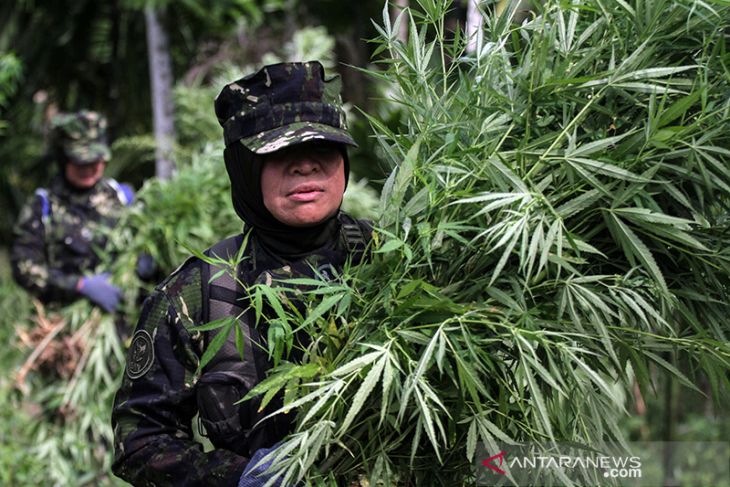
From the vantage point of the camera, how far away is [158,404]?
8.86 ft

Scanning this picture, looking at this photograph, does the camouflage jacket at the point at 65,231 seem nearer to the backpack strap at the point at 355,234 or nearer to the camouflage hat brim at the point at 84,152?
the camouflage hat brim at the point at 84,152

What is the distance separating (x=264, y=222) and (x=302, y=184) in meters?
0.16

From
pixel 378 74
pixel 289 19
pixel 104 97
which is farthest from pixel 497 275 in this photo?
pixel 289 19

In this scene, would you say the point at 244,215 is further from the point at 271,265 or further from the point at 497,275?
the point at 497,275

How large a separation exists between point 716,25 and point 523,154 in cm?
47

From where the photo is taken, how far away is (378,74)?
102 inches

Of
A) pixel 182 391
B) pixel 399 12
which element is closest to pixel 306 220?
pixel 182 391

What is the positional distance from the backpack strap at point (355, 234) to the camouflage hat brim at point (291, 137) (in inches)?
10.2

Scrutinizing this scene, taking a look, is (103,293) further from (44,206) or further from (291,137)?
(291,137)

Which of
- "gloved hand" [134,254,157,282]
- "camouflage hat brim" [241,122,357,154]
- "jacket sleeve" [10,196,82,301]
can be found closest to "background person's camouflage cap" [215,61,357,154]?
"camouflage hat brim" [241,122,357,154]

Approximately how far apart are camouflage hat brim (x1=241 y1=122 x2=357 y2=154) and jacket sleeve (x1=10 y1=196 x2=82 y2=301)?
11.6ft

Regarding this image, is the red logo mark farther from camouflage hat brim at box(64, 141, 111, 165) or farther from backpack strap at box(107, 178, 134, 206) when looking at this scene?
camouflage hat brim at box(64, 141, 111, 165)

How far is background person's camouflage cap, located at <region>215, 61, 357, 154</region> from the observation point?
2711 millimetres

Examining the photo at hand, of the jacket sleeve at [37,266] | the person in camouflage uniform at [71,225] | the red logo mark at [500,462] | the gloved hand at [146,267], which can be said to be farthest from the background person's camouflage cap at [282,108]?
the jacket sleeve at [37,266]
